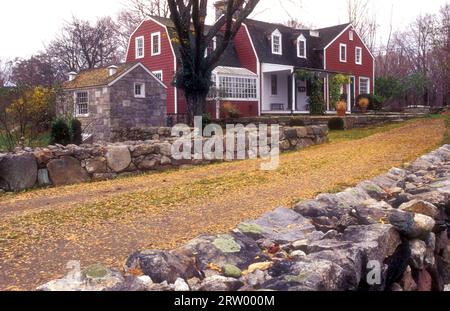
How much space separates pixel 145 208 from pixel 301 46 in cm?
2738

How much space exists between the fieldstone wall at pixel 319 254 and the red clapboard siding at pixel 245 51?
75.1 feet

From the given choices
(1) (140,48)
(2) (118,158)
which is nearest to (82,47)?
(1) (140,48)

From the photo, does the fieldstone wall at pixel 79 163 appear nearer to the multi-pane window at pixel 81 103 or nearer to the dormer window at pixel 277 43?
the multi-pane window at pixel 81 103

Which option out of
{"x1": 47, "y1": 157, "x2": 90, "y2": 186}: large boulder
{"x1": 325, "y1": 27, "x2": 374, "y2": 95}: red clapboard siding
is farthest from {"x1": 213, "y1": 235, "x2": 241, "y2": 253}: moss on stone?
{"x1": 325, "y1": 27, "x2": 374, "y2": 95}: red clapboard siding

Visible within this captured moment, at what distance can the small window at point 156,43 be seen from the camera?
26.1m

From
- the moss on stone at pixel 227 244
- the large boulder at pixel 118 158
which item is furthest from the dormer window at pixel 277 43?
the moss on stone at pixel 227 244

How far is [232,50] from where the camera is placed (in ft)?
93.6

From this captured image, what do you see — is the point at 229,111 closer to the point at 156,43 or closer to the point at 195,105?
the point at 156,43

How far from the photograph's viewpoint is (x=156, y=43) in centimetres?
2638

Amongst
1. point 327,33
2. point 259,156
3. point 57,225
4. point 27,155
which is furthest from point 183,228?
point 327,33

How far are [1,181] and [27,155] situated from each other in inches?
21.0

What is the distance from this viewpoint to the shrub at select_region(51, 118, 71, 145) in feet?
47.4

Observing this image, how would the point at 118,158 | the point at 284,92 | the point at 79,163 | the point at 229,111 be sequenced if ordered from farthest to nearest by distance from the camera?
the point at 284,92 < the point at 229,111 < the point at 118,158 < the point at 79,163
